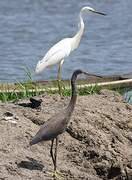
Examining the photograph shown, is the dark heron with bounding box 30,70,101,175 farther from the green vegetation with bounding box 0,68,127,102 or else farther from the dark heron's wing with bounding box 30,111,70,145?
the green vegetation with bounding box 0,68,127,102

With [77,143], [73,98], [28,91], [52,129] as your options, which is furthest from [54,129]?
[28,91]

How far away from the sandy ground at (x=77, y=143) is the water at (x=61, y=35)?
6.44 metres

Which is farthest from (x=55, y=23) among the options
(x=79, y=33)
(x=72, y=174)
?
(x=72, y=174)

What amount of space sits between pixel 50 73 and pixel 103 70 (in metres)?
1.33

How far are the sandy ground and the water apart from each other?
21.1ft

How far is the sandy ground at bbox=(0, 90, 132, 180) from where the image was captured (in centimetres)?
781

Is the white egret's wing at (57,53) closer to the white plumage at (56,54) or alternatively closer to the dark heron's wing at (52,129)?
the white plumage at (56,54)

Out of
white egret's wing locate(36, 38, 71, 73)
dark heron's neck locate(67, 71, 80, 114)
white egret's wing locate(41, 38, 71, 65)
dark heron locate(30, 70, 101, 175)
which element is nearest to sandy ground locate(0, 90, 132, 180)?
dark heron locate(30, 70, 101, 175)

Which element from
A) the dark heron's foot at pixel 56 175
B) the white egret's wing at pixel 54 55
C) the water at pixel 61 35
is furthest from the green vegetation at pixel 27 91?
the water at pixel 61 35

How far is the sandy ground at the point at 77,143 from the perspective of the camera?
7809mm

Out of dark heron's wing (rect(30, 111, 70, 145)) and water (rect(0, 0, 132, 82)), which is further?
water (rect(0, 0, 132, 82))

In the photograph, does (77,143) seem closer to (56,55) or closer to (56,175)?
(56,175)

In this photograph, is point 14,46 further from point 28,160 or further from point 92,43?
point 28,160

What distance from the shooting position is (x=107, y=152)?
854cm
